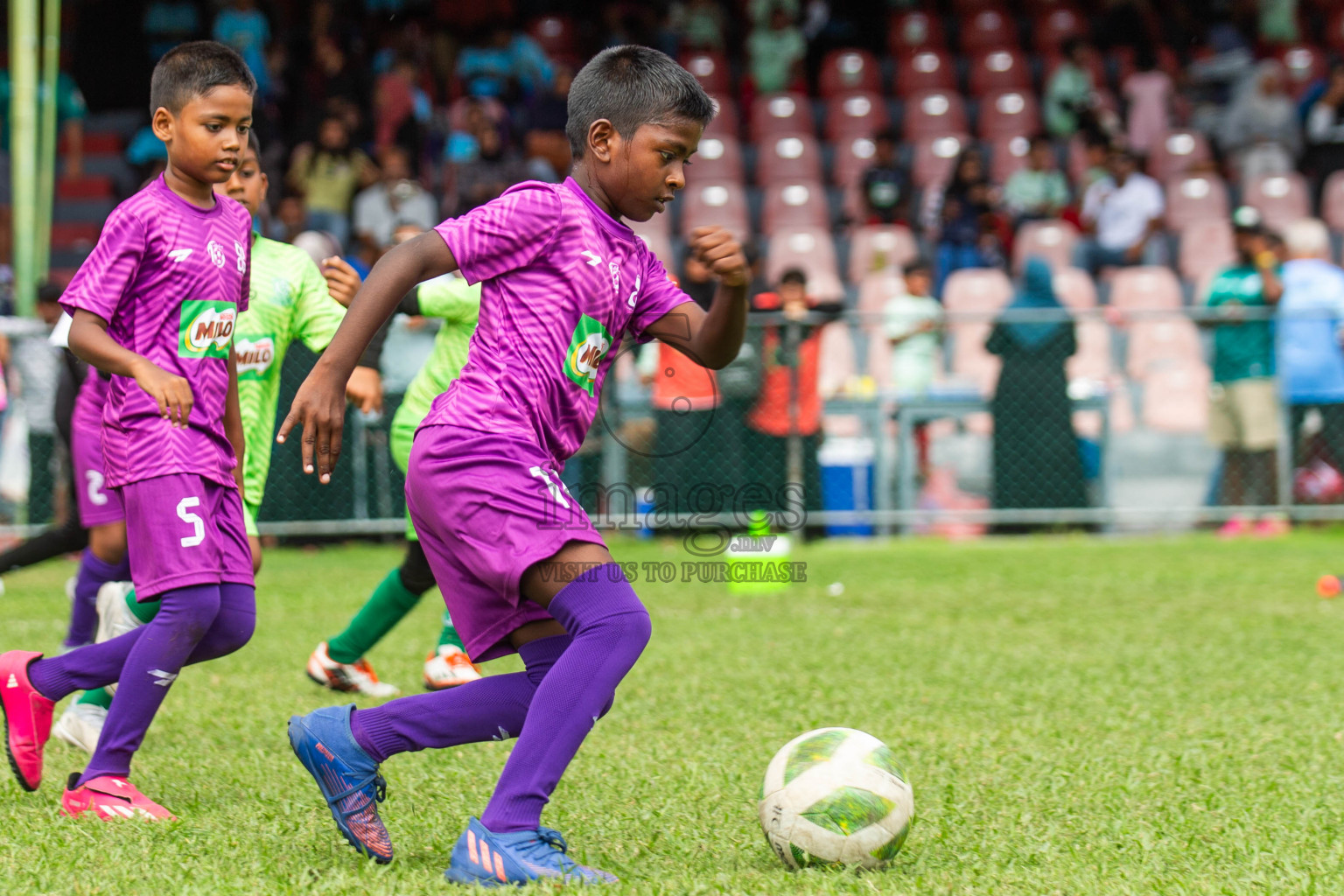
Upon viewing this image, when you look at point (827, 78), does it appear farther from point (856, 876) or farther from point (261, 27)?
point (856, 876)

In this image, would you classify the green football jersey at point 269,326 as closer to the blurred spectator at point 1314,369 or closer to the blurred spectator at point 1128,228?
the blurred spectator at point 1314,369

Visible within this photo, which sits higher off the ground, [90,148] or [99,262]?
[90,148]

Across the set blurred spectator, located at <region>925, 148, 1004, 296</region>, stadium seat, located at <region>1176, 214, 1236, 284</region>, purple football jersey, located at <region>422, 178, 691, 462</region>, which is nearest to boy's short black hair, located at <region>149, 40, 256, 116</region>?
purple football jersey, located at <region>422, 178, 691, 462</region>

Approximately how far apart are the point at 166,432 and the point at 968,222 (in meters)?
9.95

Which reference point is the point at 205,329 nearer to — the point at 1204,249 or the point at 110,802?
the point at 110,802

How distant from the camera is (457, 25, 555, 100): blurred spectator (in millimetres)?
14922

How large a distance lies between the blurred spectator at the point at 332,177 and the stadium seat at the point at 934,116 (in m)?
5.77

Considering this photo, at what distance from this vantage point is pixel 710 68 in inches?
652

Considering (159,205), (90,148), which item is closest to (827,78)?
(90,148)

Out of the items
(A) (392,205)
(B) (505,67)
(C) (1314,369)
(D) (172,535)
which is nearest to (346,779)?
(D) (172,535)

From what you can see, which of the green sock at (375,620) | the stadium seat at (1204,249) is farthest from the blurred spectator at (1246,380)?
the green sock at (375,620)

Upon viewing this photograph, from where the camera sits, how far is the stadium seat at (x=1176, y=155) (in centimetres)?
1463

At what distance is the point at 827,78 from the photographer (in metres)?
16.8

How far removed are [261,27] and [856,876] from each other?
1413 cm
